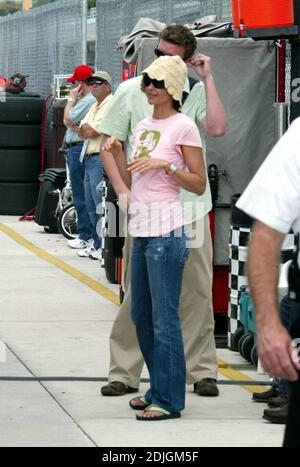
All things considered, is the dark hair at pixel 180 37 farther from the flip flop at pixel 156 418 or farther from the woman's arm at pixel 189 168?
the flip flop at pixel 156 418

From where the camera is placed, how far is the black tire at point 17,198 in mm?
20531

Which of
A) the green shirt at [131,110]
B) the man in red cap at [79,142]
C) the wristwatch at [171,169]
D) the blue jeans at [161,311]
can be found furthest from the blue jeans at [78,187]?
the wristwatch at [171,169]

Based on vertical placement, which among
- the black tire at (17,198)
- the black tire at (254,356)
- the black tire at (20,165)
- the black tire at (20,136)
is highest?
the black tire at (20,136)

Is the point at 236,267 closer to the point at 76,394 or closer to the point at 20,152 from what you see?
the point at 76,394

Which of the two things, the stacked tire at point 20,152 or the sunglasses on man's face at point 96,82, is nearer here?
the sunglasses on man's face at point 96,82

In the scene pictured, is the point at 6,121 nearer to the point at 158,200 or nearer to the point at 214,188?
the point at 214,188

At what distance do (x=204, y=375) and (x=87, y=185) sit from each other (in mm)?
6868

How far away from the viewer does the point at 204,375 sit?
819 cm

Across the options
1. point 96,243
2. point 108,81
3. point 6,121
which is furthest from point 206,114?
point 6,121

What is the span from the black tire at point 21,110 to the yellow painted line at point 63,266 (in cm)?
189

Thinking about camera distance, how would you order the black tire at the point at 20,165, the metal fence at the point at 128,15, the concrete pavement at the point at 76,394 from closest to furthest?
the concrete pavement at the point at 76,394
the metal fence at the point at 128,15
the black tire at the point at 20,165

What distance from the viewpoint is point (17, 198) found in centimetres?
2067

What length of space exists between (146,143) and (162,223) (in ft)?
1.51

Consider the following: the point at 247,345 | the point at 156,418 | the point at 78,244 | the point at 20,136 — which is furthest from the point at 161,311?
the point at 20,136
